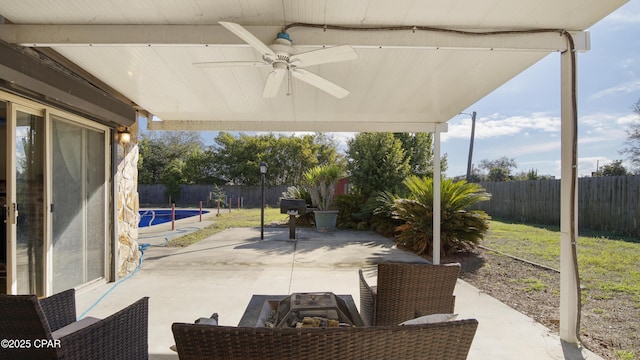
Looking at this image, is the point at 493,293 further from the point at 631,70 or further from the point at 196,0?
the point at 631,70

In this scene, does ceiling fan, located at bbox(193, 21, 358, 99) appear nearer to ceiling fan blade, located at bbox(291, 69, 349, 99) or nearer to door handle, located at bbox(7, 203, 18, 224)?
ceiling fan blade, located at bbox(291, 69, 349, 99)

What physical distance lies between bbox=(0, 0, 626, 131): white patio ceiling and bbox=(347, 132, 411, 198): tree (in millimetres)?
5375

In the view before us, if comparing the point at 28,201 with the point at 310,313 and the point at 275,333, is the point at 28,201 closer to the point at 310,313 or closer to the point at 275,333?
the point at 310,313

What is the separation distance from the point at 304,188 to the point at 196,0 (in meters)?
8.94

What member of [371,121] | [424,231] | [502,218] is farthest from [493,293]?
[502,218]

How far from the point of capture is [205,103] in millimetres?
4531

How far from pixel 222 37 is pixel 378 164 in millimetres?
7906

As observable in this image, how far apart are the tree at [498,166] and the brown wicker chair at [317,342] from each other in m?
26.9

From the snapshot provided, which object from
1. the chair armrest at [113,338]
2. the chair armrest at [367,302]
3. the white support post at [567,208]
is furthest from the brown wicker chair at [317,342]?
the white support post at [567,208]

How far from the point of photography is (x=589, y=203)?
29.8 feet

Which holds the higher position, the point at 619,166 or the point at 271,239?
the point at 619,166

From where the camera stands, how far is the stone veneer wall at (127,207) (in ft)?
14.3

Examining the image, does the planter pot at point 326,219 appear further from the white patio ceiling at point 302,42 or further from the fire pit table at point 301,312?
the fire pit table at point 301,312

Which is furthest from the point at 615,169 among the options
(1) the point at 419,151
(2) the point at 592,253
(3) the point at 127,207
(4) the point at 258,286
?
(3) the point at 127,207
